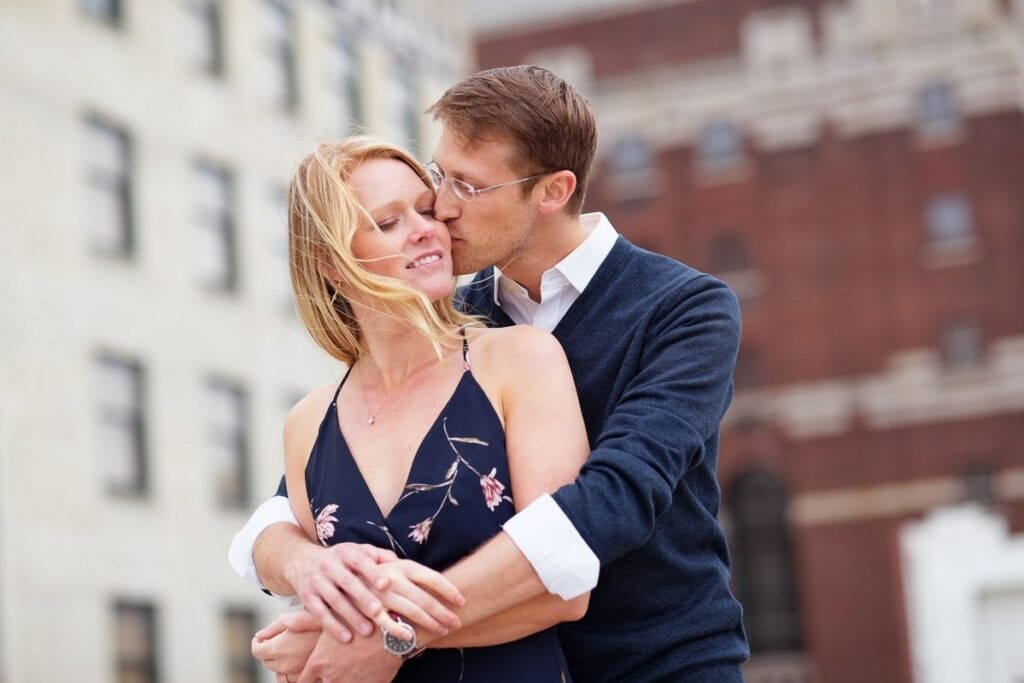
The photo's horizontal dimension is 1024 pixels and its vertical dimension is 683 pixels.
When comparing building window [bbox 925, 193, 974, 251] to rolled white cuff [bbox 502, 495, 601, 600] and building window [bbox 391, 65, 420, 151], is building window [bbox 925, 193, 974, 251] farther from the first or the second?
rolled white cuff [bbox 502, 495, 601, 600]

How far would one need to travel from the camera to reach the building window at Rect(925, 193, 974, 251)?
4800cm

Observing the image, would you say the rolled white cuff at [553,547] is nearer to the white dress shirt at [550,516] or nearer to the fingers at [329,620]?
the white dress shirt at [550,516]

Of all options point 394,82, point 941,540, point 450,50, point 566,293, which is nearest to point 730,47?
point 450,50

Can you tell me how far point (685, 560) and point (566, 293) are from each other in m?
0.63

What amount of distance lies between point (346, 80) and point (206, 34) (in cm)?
450

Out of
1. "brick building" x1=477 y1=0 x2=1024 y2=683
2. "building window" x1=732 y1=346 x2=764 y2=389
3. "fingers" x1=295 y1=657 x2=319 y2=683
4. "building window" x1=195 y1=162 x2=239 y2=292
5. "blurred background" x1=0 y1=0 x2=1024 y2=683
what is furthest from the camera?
"building window" x1=732 y1=346 x2=764 y2=389

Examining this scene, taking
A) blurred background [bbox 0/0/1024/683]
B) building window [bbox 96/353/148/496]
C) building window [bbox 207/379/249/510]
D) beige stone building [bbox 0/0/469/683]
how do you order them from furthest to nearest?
1. building window [bbox 207/379/249/510]
2. building window [bbox 96/353/148/496]
3. blurred background [bbox 0/0/1024/683]
4. beige stone building [bbox 0/0/469/683]

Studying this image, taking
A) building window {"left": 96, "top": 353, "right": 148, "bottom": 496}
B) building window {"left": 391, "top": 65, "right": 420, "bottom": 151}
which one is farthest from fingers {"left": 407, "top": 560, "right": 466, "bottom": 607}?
building window {"left": 391, "top": 65, "right": 420, "bottom": 151}

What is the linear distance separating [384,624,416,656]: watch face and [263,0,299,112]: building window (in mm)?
26943

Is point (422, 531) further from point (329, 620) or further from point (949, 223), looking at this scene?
point (949, 223)

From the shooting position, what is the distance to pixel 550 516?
3.06 m

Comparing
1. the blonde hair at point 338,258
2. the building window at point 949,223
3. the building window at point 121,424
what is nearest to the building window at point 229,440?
the building window at point 121,424

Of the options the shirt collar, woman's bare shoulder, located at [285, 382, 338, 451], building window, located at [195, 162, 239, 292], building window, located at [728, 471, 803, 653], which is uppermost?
building window, located at [195, 162, 239, 292]

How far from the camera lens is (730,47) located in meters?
51.7
